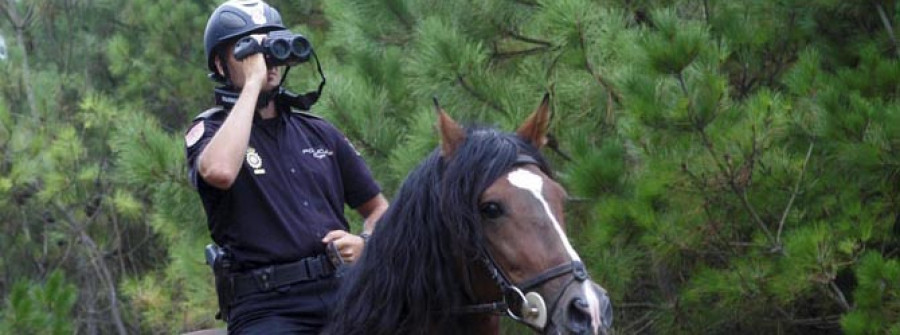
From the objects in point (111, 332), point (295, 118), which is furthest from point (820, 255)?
point (111, 332)

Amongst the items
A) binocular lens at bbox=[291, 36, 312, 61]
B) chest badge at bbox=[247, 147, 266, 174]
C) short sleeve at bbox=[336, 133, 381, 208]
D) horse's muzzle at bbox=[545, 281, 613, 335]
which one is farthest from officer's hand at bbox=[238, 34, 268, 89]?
horse's muzzle at bbox=[545, 281, 613, 335]

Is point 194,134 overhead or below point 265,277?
overhead

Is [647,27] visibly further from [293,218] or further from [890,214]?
[293,218]

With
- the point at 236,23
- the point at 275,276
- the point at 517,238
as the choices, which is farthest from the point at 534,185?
the point at 236,23

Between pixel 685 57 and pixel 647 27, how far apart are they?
0.87 metres

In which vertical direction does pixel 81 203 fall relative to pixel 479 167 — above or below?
below

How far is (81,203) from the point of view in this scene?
1394 cm

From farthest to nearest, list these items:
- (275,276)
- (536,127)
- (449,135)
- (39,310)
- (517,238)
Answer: (39,310)
(275,276)
(536,127)
(449,135)
(517,238)

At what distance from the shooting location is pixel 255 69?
4.16 meters

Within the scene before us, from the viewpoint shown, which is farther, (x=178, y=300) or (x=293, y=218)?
(x=178, y=300)

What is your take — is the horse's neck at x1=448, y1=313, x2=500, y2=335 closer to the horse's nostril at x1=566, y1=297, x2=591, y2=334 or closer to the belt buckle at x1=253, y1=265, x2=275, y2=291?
the horse's nostril at x1=566, y1=297, x2=591, y2=334

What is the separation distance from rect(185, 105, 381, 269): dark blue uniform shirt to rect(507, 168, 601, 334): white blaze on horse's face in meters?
0.92

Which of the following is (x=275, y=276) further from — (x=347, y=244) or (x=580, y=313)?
(x=580, y=313)

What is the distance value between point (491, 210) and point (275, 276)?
0.92 metres
